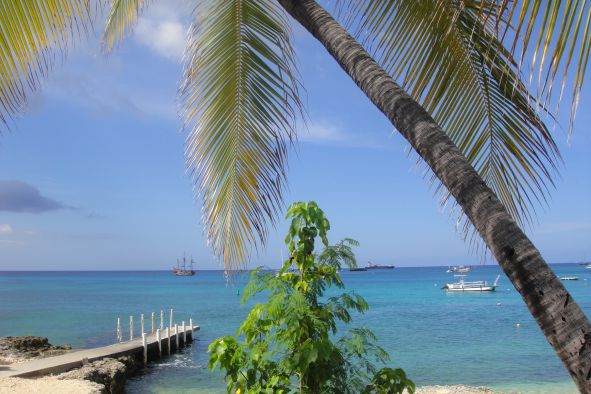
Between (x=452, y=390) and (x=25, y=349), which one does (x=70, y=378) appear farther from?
(x=452, y=390)

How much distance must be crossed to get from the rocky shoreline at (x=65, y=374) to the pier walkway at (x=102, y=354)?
1.46 feet

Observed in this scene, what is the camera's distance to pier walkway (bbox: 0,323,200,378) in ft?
56.9

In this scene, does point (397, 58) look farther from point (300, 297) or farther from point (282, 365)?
point (282, 365)

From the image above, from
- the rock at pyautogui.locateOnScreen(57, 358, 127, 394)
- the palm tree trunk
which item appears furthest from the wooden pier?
the palm tree trunk

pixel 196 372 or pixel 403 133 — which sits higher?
pixel 403 133

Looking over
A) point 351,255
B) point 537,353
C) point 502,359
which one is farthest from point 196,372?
point 351,255

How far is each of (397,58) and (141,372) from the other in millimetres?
21293

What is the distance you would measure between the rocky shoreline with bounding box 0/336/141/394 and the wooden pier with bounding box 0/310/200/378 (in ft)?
1.47

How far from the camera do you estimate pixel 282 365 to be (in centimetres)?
430

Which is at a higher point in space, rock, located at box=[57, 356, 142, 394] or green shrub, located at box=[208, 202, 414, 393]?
green shrub, located at box=[208, 202, 414, 393]

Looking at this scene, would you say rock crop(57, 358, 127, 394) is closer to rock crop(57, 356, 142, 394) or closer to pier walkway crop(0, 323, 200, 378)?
rock crop(57, 356, 142, 394)

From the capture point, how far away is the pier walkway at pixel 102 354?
56.9 feet

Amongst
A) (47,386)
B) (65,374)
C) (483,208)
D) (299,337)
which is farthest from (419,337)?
(483,208)

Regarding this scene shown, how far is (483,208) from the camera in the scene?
2.22m
